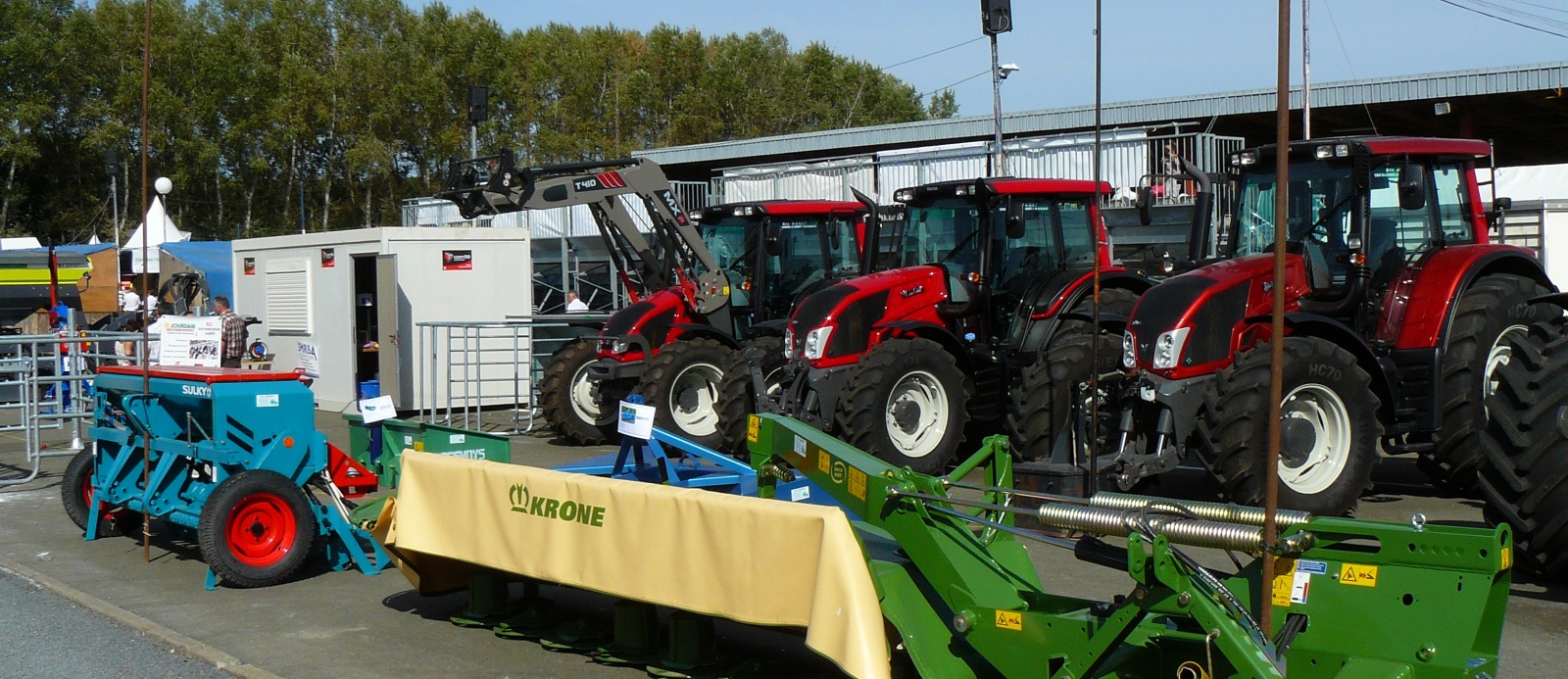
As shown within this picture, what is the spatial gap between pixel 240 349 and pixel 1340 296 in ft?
37.0

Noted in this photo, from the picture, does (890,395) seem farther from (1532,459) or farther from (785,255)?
(1532,459)

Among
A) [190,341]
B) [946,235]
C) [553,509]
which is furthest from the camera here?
[946,235]

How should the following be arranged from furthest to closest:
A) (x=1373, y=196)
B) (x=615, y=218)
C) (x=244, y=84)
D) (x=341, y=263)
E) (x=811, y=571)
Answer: (x=244, y=84), (x=341, y=263), (x=615, y=218), (x=1373, y=196), (x=811, y=571)

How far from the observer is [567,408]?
14469 millimetres

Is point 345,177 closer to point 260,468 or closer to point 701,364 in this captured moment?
point 701,364

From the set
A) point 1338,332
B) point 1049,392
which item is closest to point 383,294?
point 1049,392

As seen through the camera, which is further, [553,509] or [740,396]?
[740,396]

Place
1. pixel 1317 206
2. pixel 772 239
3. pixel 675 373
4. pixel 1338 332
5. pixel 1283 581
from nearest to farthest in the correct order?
pixel 1283 581, pixel 1338 332, pixel 1317 206, pixel 675 373, pixel 772 239

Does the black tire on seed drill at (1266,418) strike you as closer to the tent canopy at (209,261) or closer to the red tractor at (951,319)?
the red tractor at (951,319)

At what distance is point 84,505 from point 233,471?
2.25 meters

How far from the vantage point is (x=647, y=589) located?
5676 millimetres

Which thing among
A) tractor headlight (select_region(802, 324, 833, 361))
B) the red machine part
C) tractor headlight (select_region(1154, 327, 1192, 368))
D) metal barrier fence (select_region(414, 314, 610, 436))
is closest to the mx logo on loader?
the red machine part

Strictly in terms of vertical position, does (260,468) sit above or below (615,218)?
below

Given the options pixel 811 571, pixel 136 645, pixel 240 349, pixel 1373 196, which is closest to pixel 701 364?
pixel 240 349
